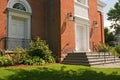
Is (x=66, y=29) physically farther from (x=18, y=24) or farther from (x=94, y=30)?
(x=94, y=30)

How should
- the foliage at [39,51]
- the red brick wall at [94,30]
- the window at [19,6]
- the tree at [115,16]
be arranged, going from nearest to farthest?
the foliage at [39,51], the window at [19,6], the red brick wall at [94,30], the tree at [115,16]

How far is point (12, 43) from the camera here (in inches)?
642

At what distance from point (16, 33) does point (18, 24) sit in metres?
0.75

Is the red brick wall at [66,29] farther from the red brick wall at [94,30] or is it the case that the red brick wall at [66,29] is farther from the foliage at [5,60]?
the foliage at [5,60]

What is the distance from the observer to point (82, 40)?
2112cm

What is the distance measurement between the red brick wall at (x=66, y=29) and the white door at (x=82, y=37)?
1.25 m

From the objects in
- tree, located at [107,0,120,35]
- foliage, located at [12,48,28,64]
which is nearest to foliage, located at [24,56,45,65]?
foliage, located at [12,48,28,64]

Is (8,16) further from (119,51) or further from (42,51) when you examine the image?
(119,51)

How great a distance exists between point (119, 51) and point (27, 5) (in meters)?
12.0

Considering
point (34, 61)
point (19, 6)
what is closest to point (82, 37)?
point (19, 6)

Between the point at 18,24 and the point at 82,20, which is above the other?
the point at 82,20

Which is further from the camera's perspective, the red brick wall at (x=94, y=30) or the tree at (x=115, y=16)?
the tree at (x=115, y=16)

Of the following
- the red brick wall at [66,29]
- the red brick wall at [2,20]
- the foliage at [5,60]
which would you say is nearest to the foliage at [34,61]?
the foliage at [5,60]

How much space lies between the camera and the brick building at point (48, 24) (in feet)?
53.1
